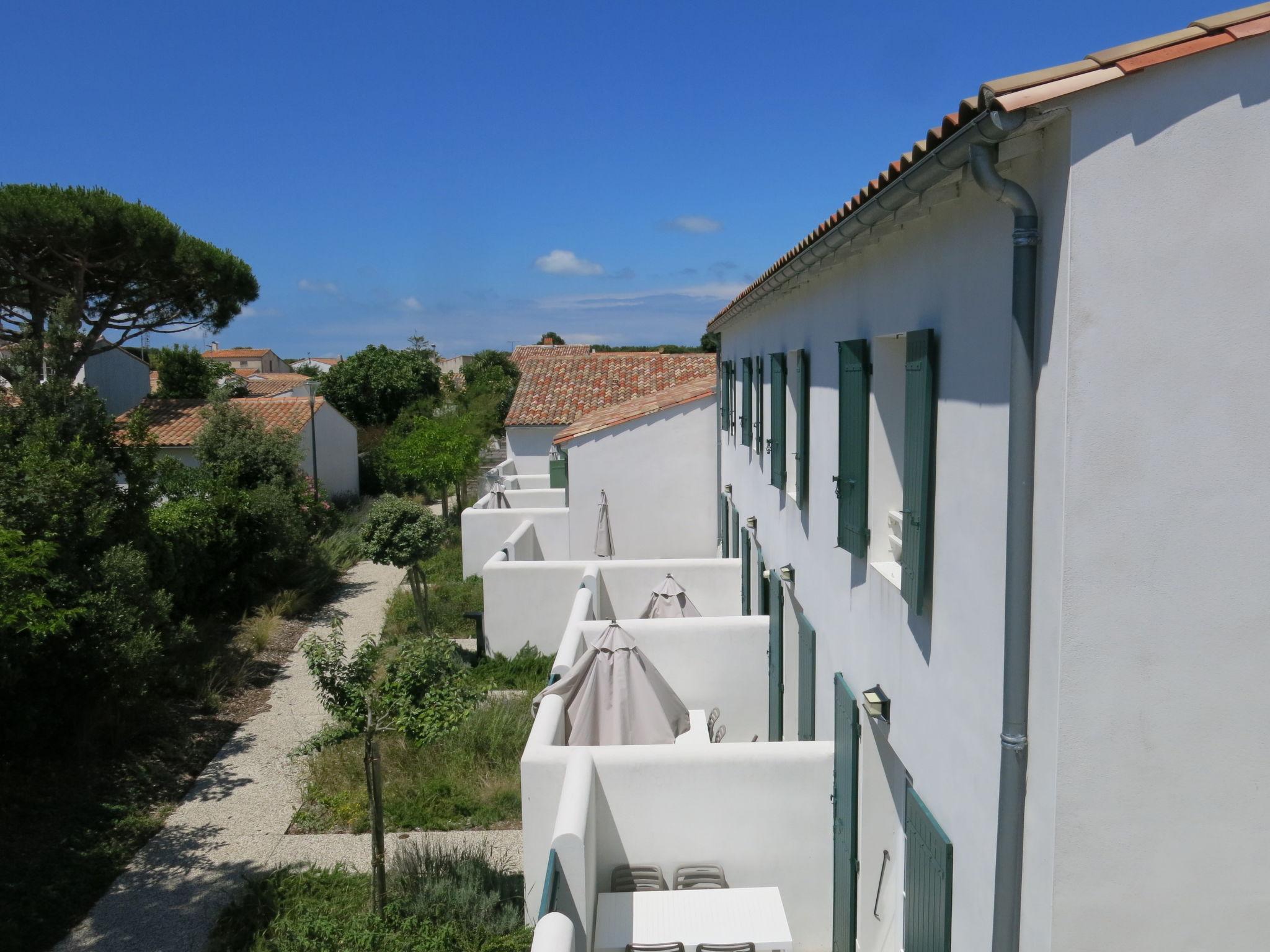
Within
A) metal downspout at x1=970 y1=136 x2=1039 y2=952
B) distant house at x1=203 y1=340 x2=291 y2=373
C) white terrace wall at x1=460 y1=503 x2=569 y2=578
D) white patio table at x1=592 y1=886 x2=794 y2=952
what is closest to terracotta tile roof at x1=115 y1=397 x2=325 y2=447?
white terrace wall at x1=460 y1=503 x2=569 y2=578

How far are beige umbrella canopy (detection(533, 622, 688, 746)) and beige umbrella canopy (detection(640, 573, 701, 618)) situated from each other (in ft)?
11.8

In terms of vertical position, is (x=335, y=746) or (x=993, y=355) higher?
(x=993, y=355)

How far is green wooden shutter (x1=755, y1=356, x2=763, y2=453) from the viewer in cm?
1109

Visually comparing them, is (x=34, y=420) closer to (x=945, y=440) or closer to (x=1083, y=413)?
(x=945, y=440)

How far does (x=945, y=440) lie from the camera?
4.35m

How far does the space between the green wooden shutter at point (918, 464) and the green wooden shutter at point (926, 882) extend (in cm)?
110

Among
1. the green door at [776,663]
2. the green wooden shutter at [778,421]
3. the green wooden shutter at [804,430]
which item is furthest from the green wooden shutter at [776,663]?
the green wooden shutter at [804,430]

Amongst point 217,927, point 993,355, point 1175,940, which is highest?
point 993,355

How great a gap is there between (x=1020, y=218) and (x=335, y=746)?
35.4 feet

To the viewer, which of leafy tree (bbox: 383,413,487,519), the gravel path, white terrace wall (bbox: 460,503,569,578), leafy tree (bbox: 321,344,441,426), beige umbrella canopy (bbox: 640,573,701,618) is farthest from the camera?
leafy tree (bbox: 321,344,441,426)

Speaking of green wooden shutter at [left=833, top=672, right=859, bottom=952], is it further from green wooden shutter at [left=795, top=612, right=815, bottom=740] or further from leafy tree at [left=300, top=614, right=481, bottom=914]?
leafy tree at [left=300, top=614, right=481, bottom=914]

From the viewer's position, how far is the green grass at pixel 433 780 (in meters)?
10.0

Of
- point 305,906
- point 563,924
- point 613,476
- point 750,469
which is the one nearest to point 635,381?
point 613,476

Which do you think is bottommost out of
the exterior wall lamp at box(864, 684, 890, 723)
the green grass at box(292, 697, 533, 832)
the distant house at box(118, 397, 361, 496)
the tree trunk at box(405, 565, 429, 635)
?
the green grass at box(292, 697, 533, 832)
